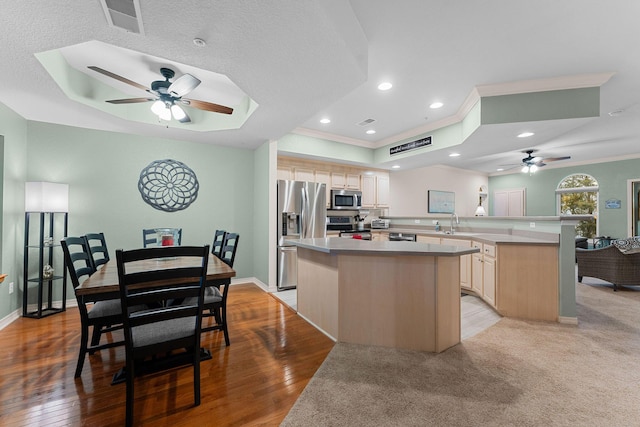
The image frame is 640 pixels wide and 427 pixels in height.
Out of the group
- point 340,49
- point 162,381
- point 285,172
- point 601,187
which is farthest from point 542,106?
point 601,187

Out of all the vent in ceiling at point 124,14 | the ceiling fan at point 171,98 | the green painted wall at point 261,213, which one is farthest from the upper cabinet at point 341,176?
the vent in ceiling at point 124,14

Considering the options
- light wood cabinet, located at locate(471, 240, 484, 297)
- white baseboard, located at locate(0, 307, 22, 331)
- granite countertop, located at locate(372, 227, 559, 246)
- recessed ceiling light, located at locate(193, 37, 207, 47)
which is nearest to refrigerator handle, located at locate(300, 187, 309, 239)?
granite countertop, located at locate(372, 227, 559, 246)

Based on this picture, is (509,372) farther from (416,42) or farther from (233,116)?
(233,116)

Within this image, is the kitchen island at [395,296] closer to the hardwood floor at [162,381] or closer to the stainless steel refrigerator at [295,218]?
the hardwood floor at [162,381]

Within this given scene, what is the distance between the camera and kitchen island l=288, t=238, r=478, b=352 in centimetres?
232

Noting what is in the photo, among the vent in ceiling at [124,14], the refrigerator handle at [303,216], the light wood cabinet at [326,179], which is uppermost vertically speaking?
the vent in ceiling at [124,14]

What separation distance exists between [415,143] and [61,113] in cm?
515

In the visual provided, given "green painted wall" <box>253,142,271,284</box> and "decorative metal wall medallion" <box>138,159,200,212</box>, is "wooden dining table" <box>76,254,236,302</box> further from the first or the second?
"decorative metal wall medallion" <box>138,159,200,212</box>

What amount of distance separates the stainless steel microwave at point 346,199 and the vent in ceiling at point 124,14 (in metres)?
4.07

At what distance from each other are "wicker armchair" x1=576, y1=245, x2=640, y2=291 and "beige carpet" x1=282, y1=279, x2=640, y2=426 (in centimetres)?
216

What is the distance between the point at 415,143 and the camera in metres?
4.93

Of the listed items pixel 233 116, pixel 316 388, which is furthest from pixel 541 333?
pixel 233 116

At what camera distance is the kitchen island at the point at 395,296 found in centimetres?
232

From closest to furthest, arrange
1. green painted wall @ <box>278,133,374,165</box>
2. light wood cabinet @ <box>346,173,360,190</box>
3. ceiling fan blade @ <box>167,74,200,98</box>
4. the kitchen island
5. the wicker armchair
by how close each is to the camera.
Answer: the kitchen island
ceiling fan blade @ <box>167,74,200,98</box>
the wicker armchair
green painted wall @ <box>278,133,374,165</box>
light wood cabinet @ <box>346,173,360,190</box>
